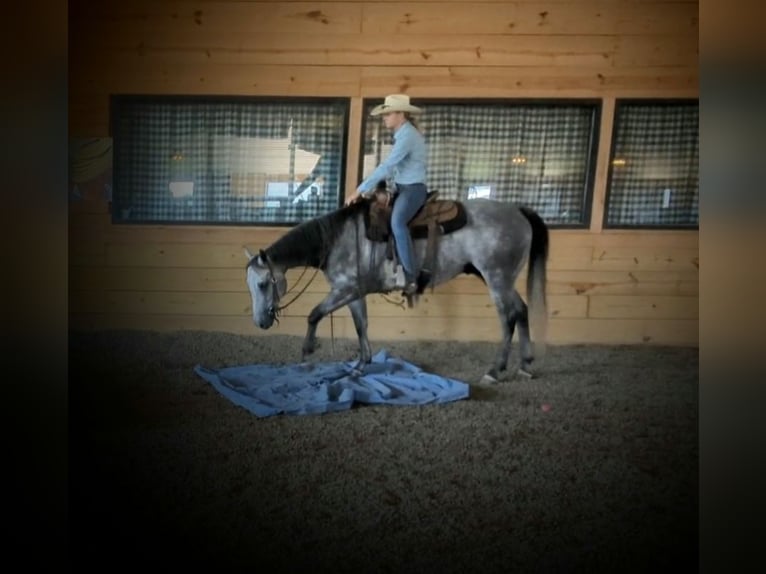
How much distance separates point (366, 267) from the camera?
3.12 feet

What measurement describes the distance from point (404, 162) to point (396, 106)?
9 centimetres

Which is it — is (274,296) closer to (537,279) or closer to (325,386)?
(325,386)

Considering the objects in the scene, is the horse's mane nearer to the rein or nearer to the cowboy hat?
the rein

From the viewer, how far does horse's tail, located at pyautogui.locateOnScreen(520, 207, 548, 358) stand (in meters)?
0.75

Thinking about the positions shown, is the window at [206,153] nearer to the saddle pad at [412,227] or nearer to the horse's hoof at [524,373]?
the saddle pad at [412,227]

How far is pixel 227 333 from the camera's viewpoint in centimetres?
72

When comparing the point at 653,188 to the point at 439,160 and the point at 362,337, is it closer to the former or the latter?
the point at 439,160

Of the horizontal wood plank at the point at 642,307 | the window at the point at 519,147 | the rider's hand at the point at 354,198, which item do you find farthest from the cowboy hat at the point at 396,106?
the horizontal wood plank at the point at 642,307

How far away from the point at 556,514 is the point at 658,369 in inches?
9.0

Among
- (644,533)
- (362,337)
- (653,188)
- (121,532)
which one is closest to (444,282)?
(362,337)

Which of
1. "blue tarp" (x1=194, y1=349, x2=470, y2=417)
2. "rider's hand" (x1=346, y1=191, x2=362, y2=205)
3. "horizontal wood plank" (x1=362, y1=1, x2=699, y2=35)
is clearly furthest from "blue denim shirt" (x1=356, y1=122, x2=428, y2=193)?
"blue tarp" (x1=194, y1=349, x2=470, y2=417)

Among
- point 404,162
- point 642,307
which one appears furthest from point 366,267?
point 642,307

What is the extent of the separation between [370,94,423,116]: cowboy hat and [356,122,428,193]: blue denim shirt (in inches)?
0.8

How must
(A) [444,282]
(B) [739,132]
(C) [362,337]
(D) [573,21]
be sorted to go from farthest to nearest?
1. (A) [444,282]
2. (C) [362,337]
3. (D) [573,21]
4. (B) [739,132]
